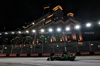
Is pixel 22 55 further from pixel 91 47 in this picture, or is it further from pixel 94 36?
pixel 94 36

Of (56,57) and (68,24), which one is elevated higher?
(68,24)

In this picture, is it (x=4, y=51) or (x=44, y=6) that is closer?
(x=4, y=51)

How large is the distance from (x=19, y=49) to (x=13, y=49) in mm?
2265

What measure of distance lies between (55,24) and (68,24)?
860cm

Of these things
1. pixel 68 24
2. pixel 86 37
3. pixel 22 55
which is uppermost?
pixel 68 24

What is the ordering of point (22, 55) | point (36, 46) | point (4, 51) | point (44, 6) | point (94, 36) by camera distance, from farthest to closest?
point (44, 6) < point (94, 36) < point (36, 46) < point (4, 51) < point (22, 55)

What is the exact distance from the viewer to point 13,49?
26.4 metres

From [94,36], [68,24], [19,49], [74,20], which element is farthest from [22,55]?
[94,36]

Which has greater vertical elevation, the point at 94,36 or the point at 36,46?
the point at 94,36

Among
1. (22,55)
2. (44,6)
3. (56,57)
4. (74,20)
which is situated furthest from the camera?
(44,6)

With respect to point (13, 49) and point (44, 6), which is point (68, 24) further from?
point (44, 6)

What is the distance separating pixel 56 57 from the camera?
11.2 meters

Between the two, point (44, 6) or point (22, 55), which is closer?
point (22, 55)

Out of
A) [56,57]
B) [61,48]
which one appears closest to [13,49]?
[61,48]
